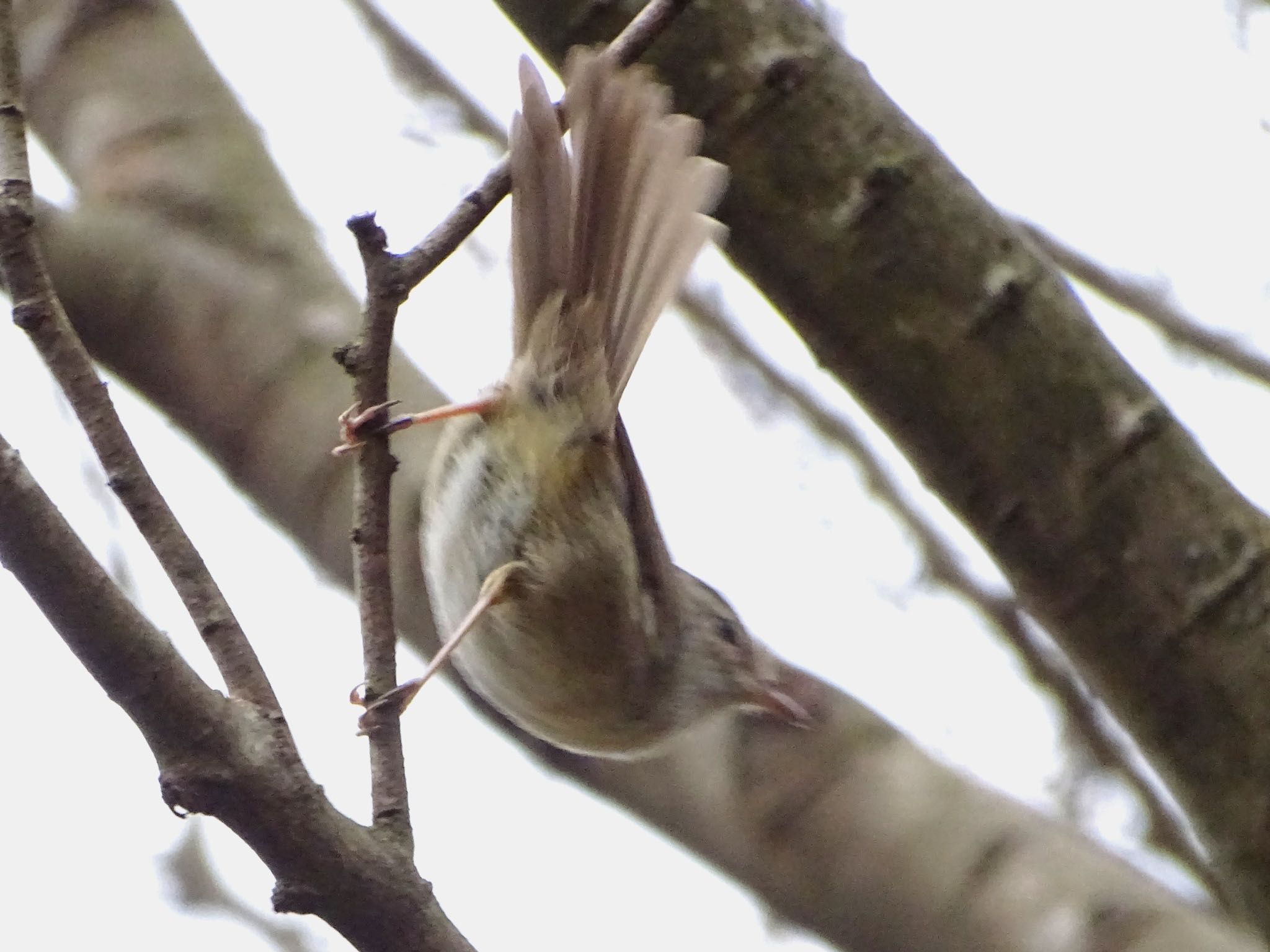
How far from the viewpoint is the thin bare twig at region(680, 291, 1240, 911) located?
11.0 feet

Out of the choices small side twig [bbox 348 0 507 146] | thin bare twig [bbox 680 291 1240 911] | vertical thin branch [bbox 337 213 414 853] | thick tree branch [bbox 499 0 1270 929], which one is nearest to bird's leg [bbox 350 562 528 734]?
vertical thin branch [bbox 337 213 414 853]

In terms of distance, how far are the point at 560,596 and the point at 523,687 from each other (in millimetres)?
183

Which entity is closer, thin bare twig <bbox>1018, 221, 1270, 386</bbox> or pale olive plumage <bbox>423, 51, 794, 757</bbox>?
pale olive plumage <bbox>423, 51, 794, 757</bbox>

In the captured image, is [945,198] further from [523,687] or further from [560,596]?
[523,687]

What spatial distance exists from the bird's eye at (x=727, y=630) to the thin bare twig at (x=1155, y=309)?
1.21 metres

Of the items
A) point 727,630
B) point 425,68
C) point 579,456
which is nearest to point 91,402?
point 579,456

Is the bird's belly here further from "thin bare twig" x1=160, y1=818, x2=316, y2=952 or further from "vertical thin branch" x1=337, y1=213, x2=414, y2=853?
"thin bare twig" x1=160, y1=818, x2=316, y2=952

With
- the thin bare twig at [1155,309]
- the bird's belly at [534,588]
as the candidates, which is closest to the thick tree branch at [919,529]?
the thin bare twig at [1155,309]

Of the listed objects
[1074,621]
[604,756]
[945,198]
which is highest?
[945,198]

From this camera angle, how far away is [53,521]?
120 centimetres

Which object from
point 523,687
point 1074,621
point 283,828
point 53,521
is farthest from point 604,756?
point 53,521

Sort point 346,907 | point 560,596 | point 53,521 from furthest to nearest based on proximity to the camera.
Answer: point 560,596 < point 346,907 < point 53,521

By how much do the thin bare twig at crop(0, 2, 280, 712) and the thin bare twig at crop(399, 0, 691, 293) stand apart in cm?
33

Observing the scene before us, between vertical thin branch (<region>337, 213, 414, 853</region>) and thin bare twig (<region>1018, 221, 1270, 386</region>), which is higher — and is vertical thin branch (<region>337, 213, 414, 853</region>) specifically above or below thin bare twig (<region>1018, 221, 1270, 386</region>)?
below
